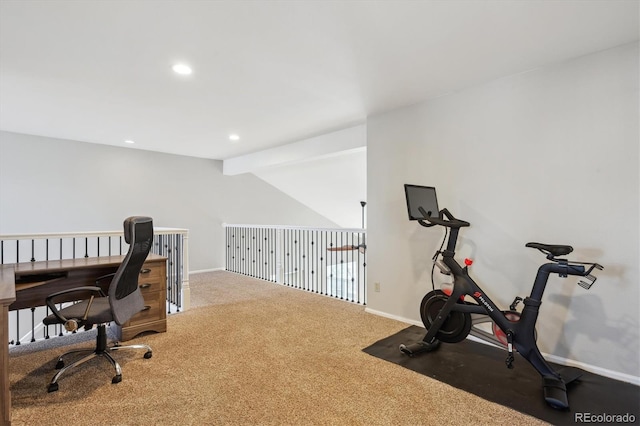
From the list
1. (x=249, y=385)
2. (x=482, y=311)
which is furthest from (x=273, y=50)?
(x=482, y=311)

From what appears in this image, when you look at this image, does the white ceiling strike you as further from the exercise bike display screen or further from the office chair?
the office chair

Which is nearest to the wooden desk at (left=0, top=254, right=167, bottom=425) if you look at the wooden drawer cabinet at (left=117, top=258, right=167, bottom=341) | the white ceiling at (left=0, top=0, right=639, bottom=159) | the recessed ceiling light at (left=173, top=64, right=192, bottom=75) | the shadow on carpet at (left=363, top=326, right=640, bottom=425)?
the wooden drawer cabinet at (left=117, top=258, right=167, bottom=341)

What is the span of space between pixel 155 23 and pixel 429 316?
3.09 metres

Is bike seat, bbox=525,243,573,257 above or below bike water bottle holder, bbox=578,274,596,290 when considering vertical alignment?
above

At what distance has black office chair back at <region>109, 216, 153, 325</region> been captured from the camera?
7.70 feet

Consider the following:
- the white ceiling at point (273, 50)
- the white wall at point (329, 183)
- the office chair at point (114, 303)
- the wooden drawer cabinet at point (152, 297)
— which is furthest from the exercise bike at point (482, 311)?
the white wall at point (329, 183)

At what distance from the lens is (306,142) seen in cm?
519

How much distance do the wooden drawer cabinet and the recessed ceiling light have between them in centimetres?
187

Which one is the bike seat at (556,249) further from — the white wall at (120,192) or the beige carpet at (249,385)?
the white wall at (120,192)

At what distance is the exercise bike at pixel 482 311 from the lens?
2213 mm

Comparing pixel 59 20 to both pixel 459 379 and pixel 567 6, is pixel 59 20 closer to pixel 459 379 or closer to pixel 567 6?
pixel 567 6

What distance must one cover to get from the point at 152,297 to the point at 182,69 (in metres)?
2.25

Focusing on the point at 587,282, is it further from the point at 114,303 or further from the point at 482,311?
the point at 114,303

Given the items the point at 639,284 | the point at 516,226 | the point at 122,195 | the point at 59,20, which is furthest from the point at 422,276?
the point at 122,195
